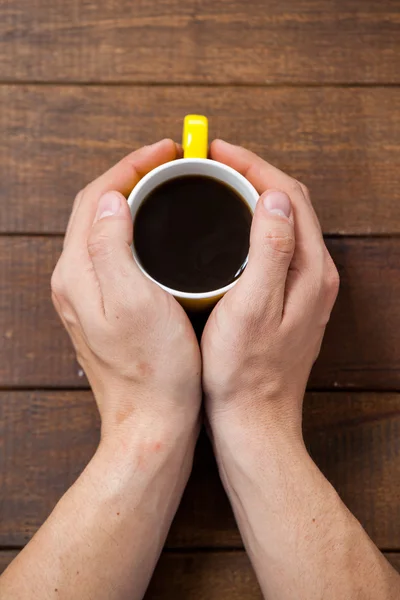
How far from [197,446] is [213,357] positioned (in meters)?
0.20

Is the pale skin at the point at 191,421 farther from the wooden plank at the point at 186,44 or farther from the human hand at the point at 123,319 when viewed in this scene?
the wooden plank at the point at 186,44

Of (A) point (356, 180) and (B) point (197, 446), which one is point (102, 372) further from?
(A) point (356, 180)

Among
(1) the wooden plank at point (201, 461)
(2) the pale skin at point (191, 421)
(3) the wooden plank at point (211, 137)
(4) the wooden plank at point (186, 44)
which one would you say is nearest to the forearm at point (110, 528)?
(2) the pale skin at point (191, 421)

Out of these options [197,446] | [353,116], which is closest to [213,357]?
[197,446]

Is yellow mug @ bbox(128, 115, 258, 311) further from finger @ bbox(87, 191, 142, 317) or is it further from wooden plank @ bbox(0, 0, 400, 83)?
wooden plank @ bbox(0, 0, 400, 83)

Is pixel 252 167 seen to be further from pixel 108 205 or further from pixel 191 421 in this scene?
pixel 191 421

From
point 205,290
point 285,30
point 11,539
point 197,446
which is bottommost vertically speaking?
point 11,539

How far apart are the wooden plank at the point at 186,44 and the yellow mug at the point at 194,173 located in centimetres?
25

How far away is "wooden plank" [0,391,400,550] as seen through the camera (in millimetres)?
803

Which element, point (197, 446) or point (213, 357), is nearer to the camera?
point (213, 357)

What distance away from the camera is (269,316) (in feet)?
2.15

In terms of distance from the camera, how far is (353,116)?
86cm

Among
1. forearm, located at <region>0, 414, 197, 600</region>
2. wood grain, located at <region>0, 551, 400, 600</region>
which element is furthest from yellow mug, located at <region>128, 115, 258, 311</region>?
wood grain, located at <region>0, 551, 400, 600</region>

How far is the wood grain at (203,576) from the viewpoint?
0.79m
